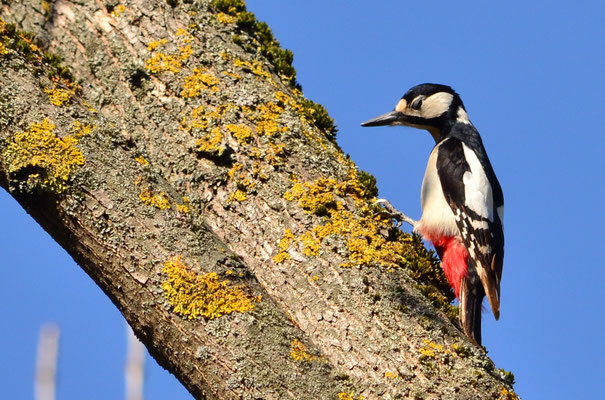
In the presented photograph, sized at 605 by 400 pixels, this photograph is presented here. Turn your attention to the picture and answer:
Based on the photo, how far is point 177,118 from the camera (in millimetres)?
2902

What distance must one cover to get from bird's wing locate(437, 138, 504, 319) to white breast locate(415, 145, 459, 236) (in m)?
0.04

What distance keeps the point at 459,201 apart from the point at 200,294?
2503mm

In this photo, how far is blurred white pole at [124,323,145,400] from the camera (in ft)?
10.7

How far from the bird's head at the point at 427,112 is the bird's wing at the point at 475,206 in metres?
0.37

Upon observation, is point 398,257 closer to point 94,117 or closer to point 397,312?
point 397,312

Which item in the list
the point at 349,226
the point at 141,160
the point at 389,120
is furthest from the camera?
the point at 389,120

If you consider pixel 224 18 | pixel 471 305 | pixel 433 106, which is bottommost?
pixel 471 305

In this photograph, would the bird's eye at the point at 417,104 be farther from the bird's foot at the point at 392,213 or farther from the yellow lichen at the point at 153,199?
the yellow lichen at the point at 153,199

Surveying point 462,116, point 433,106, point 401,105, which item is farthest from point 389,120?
point 462,116

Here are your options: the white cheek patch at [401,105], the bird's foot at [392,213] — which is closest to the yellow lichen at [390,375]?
the bird's foot at [392,213]

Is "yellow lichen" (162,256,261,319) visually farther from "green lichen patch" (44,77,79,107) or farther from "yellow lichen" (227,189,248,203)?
"green lichen patch" (44,77,79,107)

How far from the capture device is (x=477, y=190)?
427 centimetres

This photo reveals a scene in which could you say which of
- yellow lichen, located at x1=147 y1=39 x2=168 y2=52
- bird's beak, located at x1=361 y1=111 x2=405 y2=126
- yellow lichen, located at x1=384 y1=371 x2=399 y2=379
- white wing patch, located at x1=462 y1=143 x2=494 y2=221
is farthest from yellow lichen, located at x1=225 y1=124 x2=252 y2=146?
bird's beak, located at x1=361 y1=111 x2=405 y2=126

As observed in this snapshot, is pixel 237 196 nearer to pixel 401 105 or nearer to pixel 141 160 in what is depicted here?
pixel 141 160
